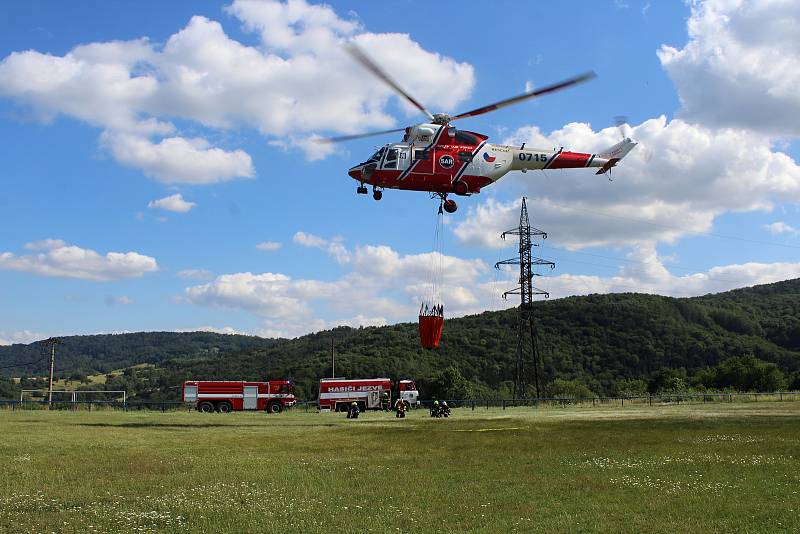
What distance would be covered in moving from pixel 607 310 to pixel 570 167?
12320cm

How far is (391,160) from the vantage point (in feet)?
105

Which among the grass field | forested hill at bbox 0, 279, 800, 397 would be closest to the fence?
the grass field

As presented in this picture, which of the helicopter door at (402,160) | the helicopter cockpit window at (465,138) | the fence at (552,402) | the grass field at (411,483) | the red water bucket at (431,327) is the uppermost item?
the helicopter cockpit window at (465,138)

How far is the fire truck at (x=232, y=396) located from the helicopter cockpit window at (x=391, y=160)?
37.7 metres

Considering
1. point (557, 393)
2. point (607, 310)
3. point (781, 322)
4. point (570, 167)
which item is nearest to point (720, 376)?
point (557, 393)

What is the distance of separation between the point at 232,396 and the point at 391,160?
129ft

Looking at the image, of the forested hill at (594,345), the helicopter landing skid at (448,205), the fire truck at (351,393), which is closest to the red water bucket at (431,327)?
the helicopter landing skid at (448,205)

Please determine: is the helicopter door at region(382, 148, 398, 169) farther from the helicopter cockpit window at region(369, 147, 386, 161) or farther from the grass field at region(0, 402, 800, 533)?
the grass field at region(0, 402, 800, 533)

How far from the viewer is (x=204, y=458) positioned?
70.3 ft

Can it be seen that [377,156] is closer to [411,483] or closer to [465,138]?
[465,138]

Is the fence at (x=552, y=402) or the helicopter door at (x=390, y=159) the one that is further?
the fence at (x=552, y=402)

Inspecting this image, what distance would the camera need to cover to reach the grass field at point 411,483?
1211 centimetres

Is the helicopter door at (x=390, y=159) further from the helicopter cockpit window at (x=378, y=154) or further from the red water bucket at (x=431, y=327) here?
the red water bucket at (x=431, y=327)

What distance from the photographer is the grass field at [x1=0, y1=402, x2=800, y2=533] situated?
12109 mm
